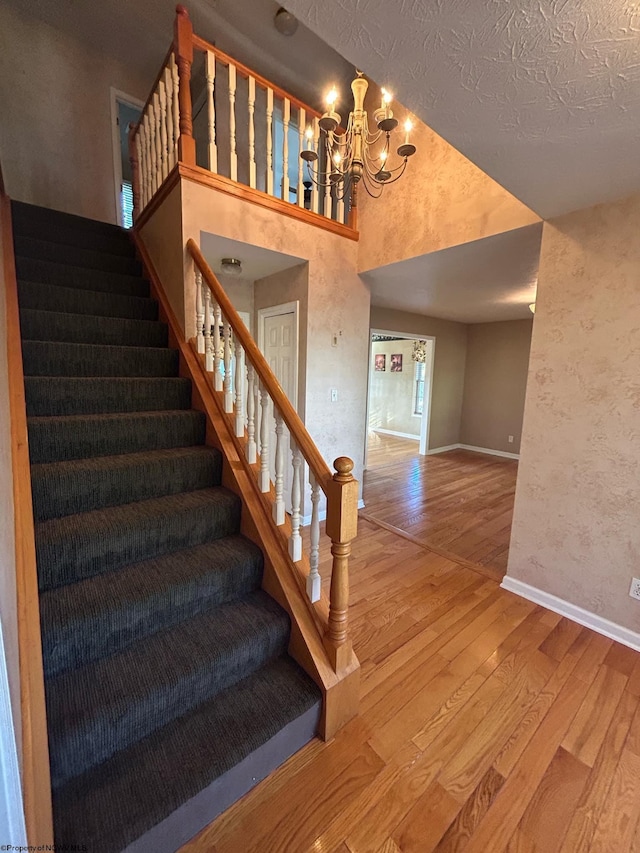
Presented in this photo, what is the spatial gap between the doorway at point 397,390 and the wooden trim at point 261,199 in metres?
3.84

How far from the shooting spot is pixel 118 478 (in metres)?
1.64

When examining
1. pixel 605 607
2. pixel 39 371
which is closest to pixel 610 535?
pixel 605 607

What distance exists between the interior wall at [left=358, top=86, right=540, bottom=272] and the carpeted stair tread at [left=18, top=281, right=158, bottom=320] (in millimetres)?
1914

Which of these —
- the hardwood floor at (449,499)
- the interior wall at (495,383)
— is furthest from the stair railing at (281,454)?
the interior wall at (495,383)

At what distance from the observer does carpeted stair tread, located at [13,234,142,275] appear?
101 inches

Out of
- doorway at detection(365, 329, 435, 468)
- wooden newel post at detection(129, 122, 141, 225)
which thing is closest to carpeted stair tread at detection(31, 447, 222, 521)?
wooden newel post at detection(129, 122, 141, 225)

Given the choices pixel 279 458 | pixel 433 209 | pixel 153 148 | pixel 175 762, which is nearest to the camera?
pixel 175 762

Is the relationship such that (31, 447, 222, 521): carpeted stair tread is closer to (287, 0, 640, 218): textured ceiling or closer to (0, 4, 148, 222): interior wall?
(287, 0, 640, 218): textured ceiling

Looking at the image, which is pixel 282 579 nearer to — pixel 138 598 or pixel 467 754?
pixel 138 598

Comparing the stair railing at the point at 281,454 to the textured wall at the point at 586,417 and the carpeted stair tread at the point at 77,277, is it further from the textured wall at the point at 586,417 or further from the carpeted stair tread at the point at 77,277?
the textured wall at the point at 586,417

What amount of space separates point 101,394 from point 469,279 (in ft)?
10.7

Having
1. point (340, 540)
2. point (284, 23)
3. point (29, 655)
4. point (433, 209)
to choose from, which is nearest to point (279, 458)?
point (340, 540)

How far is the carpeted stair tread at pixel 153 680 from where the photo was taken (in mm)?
1027

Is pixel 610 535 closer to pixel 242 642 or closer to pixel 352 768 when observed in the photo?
pixel 352 768
